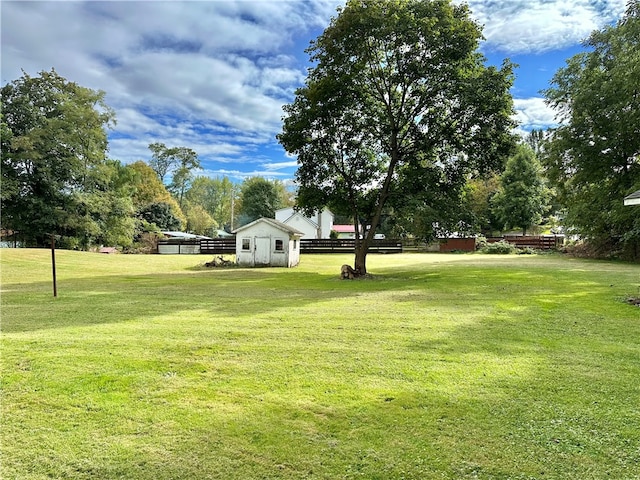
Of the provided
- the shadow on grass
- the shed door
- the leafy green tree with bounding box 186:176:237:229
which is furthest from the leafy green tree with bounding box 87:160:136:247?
the leafy green tree with bounding box 186:176:237:229

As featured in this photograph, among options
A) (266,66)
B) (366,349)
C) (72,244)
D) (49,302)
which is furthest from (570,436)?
→ (72,244)

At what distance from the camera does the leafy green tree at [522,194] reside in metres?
45.1

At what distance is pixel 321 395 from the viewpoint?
149 inches

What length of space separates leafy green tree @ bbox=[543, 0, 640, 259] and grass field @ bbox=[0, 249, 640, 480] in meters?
19.7

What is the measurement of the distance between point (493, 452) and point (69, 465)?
2.89 meters

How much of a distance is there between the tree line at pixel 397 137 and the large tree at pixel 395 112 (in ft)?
0.18

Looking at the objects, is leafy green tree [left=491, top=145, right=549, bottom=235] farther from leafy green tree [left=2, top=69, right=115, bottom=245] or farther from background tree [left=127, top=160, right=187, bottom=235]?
leafy green tree [left=2, top=69, right=115, bottom=245]

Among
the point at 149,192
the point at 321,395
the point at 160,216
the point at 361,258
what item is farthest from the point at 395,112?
the point at 149,192

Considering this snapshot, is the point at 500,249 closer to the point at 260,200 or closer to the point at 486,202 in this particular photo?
the point at 486,202

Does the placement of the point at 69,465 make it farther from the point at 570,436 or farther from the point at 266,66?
the point at 266,66

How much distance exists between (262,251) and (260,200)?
38.2 m

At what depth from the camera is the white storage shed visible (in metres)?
25.0

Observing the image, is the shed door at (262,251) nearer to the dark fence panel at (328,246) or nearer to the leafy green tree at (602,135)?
the dark fence panel at (328,246)

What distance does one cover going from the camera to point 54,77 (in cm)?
3203
